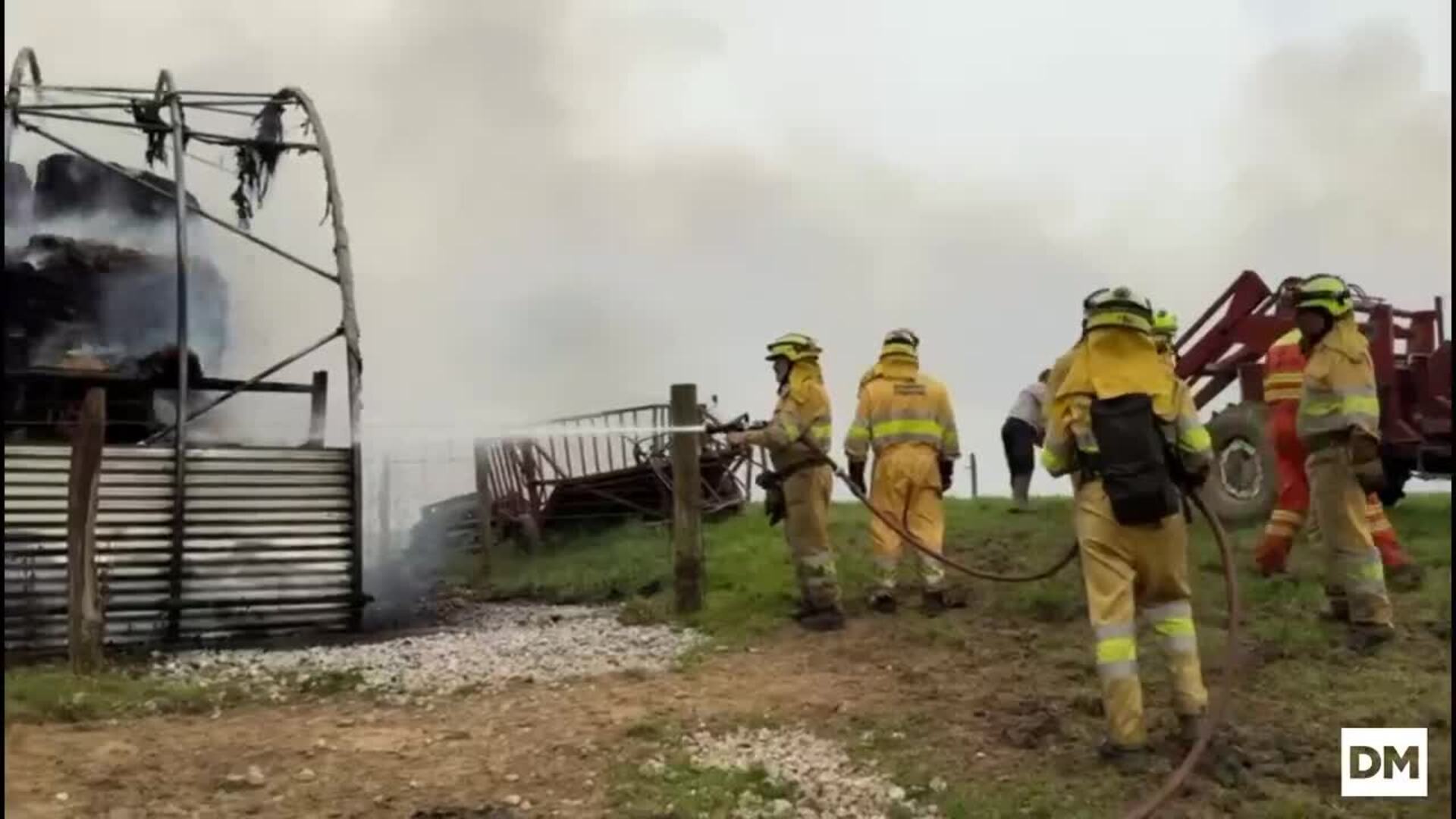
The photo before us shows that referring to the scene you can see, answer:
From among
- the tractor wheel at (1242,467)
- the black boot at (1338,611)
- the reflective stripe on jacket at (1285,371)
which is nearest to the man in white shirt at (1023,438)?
the tractor wheel at (1242,467)

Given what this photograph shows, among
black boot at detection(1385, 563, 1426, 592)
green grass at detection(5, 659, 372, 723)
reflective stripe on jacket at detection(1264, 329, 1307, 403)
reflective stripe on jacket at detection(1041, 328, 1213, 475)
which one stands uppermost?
reflective stripe on jacket at detection(1264, 329, 1307, 403)

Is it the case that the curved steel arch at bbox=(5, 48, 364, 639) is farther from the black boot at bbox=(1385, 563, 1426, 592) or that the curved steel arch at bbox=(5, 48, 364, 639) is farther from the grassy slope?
the black boot at bbox=(1385, 563, 1426, 592)

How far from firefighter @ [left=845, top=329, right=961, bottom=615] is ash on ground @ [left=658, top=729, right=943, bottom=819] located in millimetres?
2822

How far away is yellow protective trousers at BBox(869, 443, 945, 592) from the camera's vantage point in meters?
8.57

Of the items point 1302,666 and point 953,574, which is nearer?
point 1302,666

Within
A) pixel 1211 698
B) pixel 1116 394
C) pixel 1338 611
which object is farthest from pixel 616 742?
pixel 1338 611

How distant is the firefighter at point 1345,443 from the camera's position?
22.2ft

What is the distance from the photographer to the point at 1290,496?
8289 mm

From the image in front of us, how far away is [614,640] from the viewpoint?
8.29 m

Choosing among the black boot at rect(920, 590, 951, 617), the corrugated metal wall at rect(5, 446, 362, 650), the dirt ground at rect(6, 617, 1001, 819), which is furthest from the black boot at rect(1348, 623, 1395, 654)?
the corrugated metal wall at rect(5, 446, 362, 650)

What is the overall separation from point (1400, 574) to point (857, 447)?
3.47 metres

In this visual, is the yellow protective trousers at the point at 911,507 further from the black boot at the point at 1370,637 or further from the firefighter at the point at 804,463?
the black boot at the point at 1370,637

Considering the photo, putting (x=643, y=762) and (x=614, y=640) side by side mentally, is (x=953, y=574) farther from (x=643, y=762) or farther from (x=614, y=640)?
(x=643, y=762)

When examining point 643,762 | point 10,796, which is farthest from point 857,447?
point 10,796
